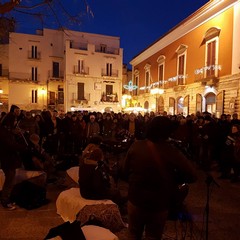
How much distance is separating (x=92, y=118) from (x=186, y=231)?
7.68 m

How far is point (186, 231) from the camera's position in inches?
163

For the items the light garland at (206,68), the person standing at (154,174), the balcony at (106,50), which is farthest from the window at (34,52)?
the person standing at (154,174)

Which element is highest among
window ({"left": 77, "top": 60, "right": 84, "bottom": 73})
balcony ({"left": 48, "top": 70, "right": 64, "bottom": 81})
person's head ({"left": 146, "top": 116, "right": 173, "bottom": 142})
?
window ({"left": 77, "top": 60, "right": 84, "bottom": 73})

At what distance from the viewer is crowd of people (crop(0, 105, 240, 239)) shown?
233cm

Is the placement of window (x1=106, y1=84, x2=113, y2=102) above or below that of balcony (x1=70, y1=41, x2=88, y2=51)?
below

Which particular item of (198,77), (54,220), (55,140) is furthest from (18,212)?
(198,77)

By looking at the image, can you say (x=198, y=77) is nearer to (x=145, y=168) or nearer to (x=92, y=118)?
(x=92, y=118)

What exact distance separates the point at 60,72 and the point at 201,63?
2335 centimetres

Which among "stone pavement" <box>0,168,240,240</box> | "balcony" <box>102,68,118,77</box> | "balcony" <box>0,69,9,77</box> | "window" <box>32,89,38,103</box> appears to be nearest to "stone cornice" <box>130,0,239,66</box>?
"balcony" <box>102,68,118,77</box>

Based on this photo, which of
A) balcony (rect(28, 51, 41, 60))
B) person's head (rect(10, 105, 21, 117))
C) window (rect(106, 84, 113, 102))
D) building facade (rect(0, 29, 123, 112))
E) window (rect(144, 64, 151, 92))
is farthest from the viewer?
window (rect(106, 84, 113, 102))

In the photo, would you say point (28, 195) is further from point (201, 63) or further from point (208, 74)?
point (201, 63)

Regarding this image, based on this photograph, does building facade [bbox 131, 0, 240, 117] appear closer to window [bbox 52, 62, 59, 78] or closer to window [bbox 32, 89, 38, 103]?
window [bbox 52, 62, 59, 78]

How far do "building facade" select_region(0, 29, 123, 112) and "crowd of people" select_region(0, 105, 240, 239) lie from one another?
2278 cm

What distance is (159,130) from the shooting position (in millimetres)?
2348
